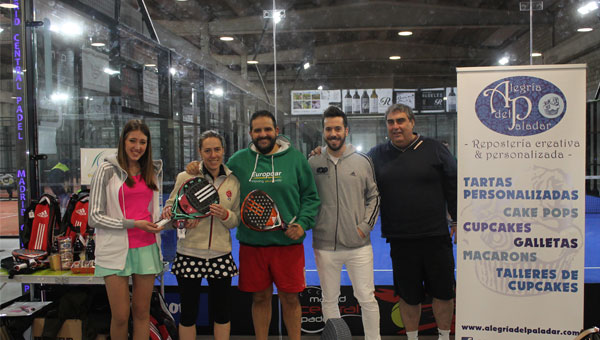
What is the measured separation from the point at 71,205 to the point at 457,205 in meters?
2.43

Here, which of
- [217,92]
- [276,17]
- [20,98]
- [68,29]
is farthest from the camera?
[217,92]

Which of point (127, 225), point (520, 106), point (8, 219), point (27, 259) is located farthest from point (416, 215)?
point (8, 219)

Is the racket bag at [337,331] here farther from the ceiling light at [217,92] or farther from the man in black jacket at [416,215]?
the ceiling light at [217,92]

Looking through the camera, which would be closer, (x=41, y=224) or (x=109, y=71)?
(x=41, y=224)

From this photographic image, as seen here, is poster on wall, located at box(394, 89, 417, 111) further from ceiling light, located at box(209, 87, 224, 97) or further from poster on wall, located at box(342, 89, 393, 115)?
ceiling light, located at box(209, 87, 224, 97)

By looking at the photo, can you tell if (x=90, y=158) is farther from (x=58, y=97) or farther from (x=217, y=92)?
(x=217, y=92)

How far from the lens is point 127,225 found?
2404mm

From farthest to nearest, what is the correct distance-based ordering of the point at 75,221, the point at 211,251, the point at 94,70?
the point at 94,70, the point at 75,221, the point at 211,251

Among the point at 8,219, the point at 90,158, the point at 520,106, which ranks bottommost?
the point at 8,219

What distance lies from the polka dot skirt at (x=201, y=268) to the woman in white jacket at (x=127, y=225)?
0.15 m

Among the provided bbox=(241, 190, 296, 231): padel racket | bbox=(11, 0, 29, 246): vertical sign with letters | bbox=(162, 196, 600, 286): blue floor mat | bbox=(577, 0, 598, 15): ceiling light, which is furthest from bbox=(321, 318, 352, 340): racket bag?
bbox=(577, 0, 598, 15): ceiling light

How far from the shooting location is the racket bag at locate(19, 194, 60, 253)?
2.92m

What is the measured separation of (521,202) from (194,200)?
1.90m

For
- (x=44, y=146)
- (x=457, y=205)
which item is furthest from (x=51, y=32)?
(x=457, y=205)
